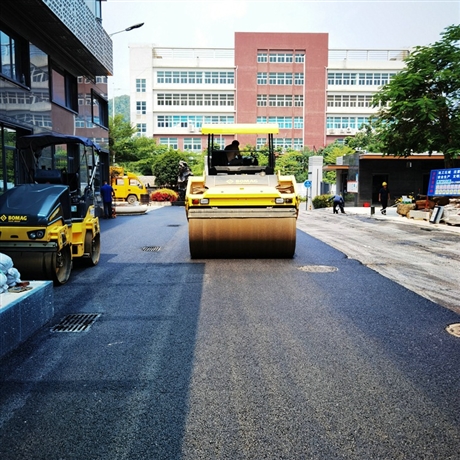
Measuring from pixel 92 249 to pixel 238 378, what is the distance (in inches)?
260

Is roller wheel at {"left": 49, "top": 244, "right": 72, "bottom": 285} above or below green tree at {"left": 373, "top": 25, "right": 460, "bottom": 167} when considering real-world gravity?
below

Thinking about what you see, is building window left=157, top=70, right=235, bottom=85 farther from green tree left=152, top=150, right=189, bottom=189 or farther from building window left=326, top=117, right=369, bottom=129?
green tree left=152, top=150, right=189, bottom=189

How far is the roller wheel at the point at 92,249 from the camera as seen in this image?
10.2 meters

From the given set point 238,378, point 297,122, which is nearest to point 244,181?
point 238,378

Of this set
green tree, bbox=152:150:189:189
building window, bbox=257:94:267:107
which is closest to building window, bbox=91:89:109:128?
green tree, bbox=152:150:189:189

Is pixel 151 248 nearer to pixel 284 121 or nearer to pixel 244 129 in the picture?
pixel 244 129

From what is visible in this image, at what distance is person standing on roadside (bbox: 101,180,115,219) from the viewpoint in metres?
25.5

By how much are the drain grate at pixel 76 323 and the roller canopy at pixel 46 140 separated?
4480 millimetres

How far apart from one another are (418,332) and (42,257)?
539cm

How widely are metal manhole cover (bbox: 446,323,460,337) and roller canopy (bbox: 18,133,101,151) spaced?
720 centimetres

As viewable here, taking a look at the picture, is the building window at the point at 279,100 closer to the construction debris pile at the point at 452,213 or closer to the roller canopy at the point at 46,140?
the construction debris pile at the point at 452,213

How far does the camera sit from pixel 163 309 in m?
6.96

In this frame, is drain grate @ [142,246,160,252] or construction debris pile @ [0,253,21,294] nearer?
construction debris pile @ [0,253,21,294]

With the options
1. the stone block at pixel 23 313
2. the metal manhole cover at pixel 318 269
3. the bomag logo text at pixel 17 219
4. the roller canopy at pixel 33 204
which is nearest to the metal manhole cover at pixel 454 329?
the metal manhole cover at pixel 318 269
